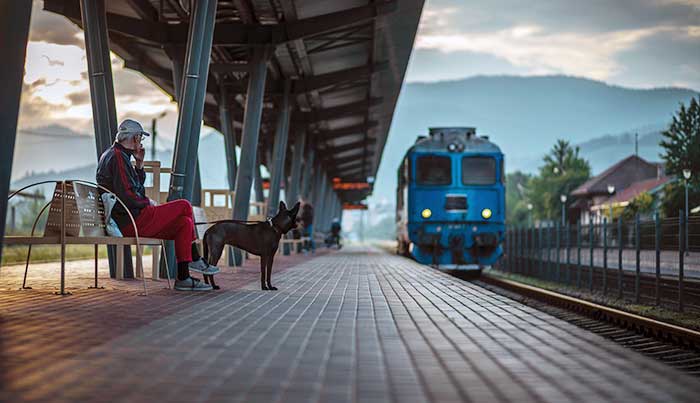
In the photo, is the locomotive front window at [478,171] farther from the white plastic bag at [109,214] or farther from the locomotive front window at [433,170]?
the white plastic bag at [109,214]

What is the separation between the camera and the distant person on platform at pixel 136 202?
27.5 feet

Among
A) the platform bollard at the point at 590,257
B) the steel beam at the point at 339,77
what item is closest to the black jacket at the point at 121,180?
the platform bollard at the point at 590,257

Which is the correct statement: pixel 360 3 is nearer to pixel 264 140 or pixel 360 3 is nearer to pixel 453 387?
pixel 453 387

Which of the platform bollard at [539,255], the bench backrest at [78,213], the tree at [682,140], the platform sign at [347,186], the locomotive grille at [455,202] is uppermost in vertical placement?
the tree at [682,140]

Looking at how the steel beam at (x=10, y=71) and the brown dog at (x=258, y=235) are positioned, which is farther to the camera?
the brown dog at (x=258, y=235)

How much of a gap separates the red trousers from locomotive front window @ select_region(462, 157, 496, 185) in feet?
50.2

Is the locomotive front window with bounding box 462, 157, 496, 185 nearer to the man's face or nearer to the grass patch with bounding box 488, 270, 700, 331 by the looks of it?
the grass patch with bounding box 488, 270, 700, 331

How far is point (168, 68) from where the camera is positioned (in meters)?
25.2

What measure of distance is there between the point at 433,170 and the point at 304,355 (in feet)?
62.3

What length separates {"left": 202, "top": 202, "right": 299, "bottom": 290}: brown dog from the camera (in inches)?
387

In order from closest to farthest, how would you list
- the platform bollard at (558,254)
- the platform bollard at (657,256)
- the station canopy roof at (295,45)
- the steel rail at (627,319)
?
the steel rail at (627,319)
the platform bollard at (657,256)
the station canopy roof at (295,45)
the platform bollard at (558,254)

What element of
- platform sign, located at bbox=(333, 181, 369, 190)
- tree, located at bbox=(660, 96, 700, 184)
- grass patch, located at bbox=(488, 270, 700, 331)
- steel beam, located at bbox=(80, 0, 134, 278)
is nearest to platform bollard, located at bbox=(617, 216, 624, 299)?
grass patch, located at bbox=(488, 270, 700, 331)

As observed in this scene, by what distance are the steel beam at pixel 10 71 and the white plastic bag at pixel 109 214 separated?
207cm

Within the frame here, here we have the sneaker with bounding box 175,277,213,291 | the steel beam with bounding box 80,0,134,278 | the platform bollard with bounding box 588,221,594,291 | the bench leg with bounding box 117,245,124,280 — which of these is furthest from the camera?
the platform bollard with bounding box 588,221,594,291
